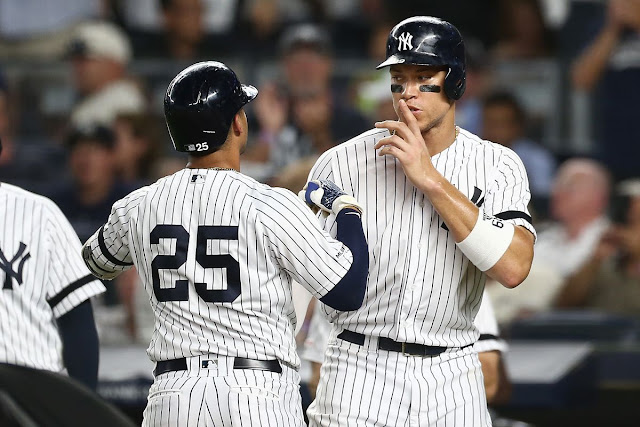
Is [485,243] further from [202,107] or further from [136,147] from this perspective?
[136,147]

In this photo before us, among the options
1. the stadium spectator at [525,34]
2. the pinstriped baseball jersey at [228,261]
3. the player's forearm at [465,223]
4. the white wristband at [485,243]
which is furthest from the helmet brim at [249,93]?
the stadium spectator at [525,34]

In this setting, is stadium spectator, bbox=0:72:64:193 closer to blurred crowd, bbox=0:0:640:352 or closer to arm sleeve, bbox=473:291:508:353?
blurred crowd, bbox=0:0:640:352

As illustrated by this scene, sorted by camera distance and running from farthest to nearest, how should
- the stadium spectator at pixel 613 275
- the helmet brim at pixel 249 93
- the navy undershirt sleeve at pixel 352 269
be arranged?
1. the stadium spectator at pixel 613 275
2. the helmet brim at pixel 249 93
3. the navy undershirt sleeve at pixel 352 269

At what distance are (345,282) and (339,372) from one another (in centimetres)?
39

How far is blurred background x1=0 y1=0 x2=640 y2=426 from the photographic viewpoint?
596 cm

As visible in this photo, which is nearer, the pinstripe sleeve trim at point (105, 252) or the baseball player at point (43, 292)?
the pinstripe sleeve trim at point (105, 252)

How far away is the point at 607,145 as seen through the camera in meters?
7.35

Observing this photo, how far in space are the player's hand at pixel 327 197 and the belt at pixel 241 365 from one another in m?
0.43

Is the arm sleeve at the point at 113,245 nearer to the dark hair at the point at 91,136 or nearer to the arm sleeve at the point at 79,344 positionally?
the arm sleeve at the point at 79,344

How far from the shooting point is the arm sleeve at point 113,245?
10.7 ft

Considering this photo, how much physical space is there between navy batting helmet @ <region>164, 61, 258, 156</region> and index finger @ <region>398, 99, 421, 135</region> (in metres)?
0.45

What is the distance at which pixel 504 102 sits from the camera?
742 centimetres

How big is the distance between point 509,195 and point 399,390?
61 centimetres

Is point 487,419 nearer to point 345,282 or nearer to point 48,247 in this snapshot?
point 345,282
